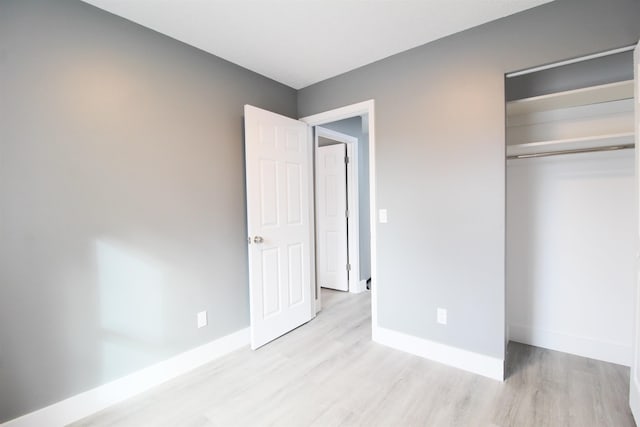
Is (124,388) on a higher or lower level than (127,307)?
lower

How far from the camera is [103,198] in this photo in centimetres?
178

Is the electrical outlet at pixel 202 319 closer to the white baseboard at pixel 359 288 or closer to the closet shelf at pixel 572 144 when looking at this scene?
the white baseboard at pixel 359 288

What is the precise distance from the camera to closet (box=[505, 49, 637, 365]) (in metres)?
2.00

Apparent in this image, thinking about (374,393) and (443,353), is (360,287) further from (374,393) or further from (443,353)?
(374,393)

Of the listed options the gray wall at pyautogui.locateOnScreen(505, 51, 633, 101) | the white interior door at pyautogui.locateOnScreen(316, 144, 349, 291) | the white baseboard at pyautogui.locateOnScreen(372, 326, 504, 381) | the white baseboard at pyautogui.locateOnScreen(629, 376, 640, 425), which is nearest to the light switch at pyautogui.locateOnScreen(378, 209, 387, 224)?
the white baseboard at pyautogui.locateOnScreen(372, 326, 504, 381)

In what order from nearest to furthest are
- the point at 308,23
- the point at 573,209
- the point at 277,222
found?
the point at 308,23, the point at 573,209, the point at 277,222

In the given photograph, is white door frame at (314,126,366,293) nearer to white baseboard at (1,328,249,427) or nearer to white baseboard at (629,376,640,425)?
white baseboard at (1,328,249,427)

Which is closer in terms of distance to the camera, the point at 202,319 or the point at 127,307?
the point at 127,307

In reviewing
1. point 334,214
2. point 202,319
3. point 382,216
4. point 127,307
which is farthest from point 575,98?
point 127,307

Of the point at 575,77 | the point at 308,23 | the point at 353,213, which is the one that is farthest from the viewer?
the point at 353,213

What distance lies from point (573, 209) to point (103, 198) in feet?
10.7

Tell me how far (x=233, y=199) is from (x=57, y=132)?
117cm

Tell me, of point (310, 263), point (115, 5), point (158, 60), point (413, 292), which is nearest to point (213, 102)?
point (158, 60)

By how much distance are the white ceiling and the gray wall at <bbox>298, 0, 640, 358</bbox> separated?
0.17m
